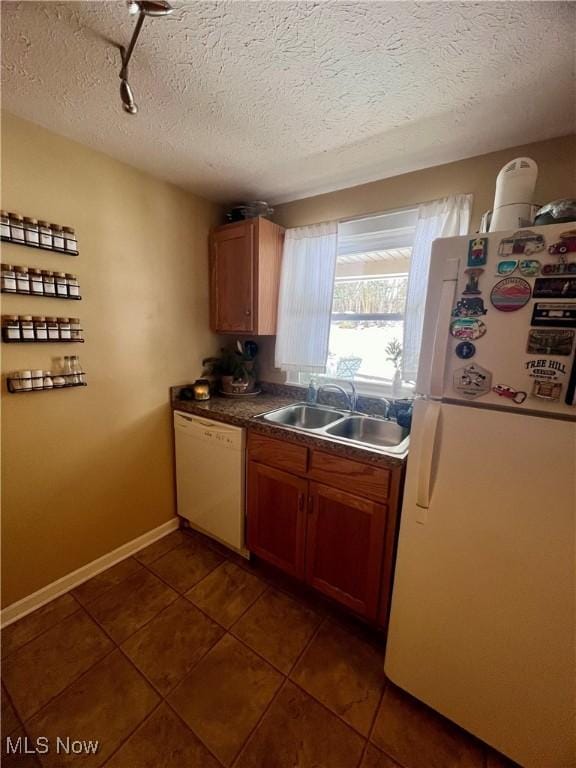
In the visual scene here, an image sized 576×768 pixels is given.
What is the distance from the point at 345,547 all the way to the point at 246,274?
1.73 m

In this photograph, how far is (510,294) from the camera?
2.87 ft

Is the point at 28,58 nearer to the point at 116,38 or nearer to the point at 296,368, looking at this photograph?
the point at 116,38

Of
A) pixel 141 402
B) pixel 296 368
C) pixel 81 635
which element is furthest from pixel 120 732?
pixel 296 368

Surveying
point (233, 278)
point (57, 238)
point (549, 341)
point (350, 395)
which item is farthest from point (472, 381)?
point (57, 238)

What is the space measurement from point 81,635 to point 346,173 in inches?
110

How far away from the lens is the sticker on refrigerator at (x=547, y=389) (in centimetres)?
83

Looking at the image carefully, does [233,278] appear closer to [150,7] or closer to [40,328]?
[40,328]

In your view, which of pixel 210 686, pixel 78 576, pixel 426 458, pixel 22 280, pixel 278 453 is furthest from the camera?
pixel 78 576

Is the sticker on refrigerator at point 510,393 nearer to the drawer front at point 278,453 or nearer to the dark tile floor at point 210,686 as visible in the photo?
the drawer front at point 278,453

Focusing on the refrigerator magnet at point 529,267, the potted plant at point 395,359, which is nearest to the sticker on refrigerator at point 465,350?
the refrigerator magnet at point 529,267

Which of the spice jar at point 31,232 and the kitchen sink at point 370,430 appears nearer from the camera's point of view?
the spice jar at point 31,232

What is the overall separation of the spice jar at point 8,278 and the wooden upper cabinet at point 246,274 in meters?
1.15

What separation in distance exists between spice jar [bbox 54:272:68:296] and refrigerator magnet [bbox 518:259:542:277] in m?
1.88

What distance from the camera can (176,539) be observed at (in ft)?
6.89
